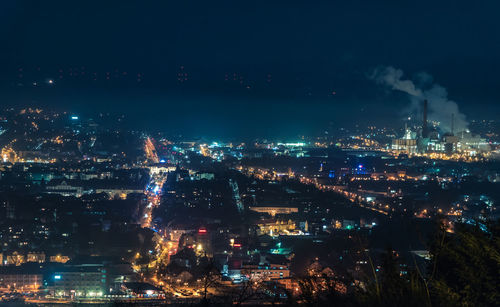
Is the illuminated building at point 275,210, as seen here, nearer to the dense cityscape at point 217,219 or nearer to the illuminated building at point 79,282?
the dense cityscape at point 217,219

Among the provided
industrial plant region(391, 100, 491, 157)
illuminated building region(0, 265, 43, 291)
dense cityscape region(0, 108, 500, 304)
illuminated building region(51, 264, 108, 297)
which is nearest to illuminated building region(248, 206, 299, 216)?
dense cityscape region(0, 108, 500, 304)

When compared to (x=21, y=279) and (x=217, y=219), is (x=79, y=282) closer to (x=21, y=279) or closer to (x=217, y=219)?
(x=21, y=279)

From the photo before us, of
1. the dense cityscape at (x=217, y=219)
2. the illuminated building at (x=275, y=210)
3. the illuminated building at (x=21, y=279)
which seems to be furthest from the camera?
the illuminated building at (x=275, y=210)

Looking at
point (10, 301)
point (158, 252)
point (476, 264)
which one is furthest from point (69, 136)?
point (476, 264)

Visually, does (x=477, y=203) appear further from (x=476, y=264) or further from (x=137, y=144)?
(x=137, y=144)

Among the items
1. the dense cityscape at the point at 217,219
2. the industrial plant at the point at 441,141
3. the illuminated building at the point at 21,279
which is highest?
the industrial plant at the point at 441,141

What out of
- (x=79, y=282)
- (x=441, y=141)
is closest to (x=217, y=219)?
(x=79, y=282)

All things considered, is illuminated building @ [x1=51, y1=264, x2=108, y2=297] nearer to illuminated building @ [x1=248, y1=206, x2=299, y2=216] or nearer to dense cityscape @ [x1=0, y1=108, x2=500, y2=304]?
dense cityscape @ [x1=0, y1=108, x2=500, y2=304]

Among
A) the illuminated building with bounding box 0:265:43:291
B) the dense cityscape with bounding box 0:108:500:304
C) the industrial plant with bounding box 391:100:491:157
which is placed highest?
the industrial plant with bounding box 391:100:491:157

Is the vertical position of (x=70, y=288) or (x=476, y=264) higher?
(x=476, y=264)

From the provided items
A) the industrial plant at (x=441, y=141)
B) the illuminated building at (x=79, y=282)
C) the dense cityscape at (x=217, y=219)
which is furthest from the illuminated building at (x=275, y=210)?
the industrial plant at (x=441, y=141)

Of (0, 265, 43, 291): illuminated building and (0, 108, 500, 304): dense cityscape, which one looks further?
(0, 265, 43, 291): illuminated building
